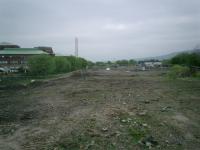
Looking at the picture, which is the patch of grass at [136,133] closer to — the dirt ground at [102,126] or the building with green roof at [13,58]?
the dirt ground at [102,126]

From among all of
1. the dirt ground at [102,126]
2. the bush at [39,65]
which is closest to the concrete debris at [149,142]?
the dirt ground at [102,126]

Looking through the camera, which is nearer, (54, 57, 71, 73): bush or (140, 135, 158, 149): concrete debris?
(140, 135, 158, 149): concrete debris

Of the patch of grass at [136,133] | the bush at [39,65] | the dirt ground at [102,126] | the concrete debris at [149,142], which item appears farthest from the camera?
the bush at [39,65]

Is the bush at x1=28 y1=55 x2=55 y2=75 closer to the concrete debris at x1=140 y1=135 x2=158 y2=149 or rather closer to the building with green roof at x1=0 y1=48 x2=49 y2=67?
the building with green roof at x1=0 y1=48 x2=49 y2=67

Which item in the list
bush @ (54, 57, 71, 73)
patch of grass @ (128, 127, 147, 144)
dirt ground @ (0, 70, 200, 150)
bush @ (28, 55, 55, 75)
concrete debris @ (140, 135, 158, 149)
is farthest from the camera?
bush @ (54, 57, 71, 73)

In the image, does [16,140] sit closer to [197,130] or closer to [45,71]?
[197,130]

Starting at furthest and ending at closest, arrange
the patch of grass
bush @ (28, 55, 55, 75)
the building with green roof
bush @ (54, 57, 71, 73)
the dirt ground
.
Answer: the building with green roof, bush @ (54, 57, 71, 73), bush @ (28, 55, 55, 75), the patch of grass, the dirt ground

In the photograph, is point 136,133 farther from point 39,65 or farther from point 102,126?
point 39,65

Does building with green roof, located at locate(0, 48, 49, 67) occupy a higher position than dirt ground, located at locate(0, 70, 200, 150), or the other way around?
building with green roof, located at locate(0, 48, 49, 67)

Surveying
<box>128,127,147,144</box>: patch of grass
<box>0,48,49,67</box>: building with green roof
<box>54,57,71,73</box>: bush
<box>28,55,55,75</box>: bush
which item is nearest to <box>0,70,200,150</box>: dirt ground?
<box>128,127,147,144</box>: patch of grass

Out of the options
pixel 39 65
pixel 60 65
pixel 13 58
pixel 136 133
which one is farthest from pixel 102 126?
pixel 13 58

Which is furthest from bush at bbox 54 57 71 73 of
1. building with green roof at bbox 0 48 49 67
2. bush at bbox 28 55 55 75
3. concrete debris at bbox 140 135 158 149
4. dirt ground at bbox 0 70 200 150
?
concrete debris at bbox 140 135 158 149

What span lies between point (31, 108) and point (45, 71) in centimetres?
2977

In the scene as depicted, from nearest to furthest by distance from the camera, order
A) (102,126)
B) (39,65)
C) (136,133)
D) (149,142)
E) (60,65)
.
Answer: (149,142) → (136,133) → (102,126) → (39,65) → (60,65)
